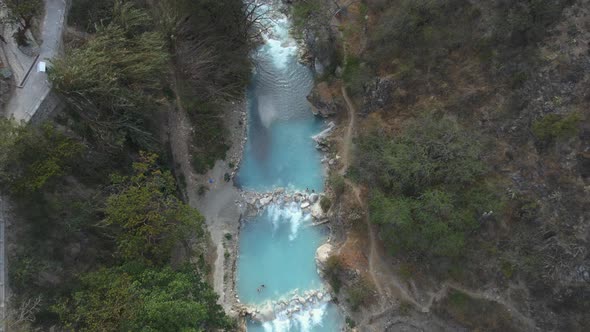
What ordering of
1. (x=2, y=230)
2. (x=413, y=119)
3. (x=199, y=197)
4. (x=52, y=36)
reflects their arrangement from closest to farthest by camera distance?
(x=2, y=230) → (x=52, y=36) → (x=413, y=119) → (x=199, y=197)

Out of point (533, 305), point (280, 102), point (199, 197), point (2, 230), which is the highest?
point (280, 102)

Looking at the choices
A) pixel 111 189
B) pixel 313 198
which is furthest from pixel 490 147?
pixel 111 189

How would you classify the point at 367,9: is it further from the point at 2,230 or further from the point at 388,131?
the point at 2,230

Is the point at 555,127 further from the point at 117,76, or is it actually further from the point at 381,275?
the point at 117,76

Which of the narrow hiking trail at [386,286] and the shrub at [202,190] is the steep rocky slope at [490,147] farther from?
the shrub at [202,190]

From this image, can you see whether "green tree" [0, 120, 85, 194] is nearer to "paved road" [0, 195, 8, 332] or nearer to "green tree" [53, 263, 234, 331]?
"paved road" [0, 195, 8, 332]

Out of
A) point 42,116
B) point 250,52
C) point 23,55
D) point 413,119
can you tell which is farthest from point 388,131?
point 23,55

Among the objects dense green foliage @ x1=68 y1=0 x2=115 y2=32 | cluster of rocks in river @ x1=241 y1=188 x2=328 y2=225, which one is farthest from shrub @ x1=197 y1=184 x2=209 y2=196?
dense green foliage @ x1=68 y1=0 x2=115 y2=32
